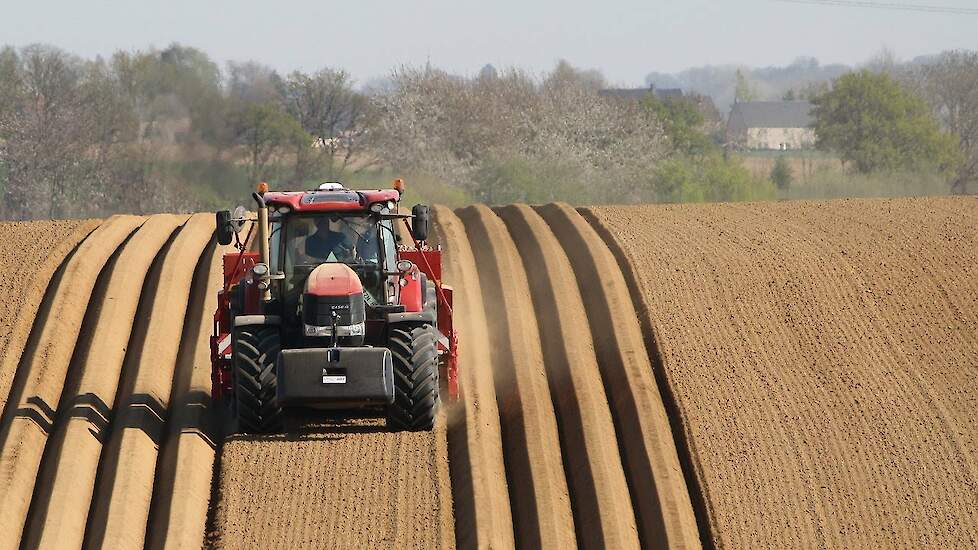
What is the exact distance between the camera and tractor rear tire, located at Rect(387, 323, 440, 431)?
1188cm

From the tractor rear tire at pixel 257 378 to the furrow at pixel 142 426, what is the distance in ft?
3.65

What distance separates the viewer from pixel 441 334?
13297mm

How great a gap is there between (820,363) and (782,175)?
26.0 m

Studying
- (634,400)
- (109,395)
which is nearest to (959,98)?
(634,400)

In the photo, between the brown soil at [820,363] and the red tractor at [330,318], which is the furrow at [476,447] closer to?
the red tractor at [330,318]

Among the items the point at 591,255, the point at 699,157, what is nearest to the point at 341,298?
the point at 591,255

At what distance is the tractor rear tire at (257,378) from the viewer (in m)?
11.9

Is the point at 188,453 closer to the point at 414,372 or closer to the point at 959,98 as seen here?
the point at 414,372

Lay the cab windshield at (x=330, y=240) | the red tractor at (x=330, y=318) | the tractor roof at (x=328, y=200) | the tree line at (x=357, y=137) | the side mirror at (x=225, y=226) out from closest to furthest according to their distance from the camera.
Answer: the red tractor at (x=330, y=318)
the side mirror at (x=225, y=226)
the tractor roof at (x=328, y=200)
the cab windshield at (x=330, y=240)
the tree line at (x=357, y=137)

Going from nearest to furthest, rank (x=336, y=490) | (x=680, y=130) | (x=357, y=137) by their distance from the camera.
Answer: (x=336, y=490) < (x=357, y=137) < (x=680, y=130)

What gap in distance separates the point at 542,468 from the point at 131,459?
13.0 ft

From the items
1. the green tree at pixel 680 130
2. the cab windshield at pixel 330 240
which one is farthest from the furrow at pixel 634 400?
the green tree at pixel 680 130

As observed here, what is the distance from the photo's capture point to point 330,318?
11.8 m

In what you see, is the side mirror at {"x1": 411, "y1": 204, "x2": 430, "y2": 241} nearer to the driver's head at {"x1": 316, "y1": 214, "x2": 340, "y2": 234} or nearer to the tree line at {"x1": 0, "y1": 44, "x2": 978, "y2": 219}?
the driver's head at {"x1": 316, "y1": 214, "x2": 340, "y2": 234}
